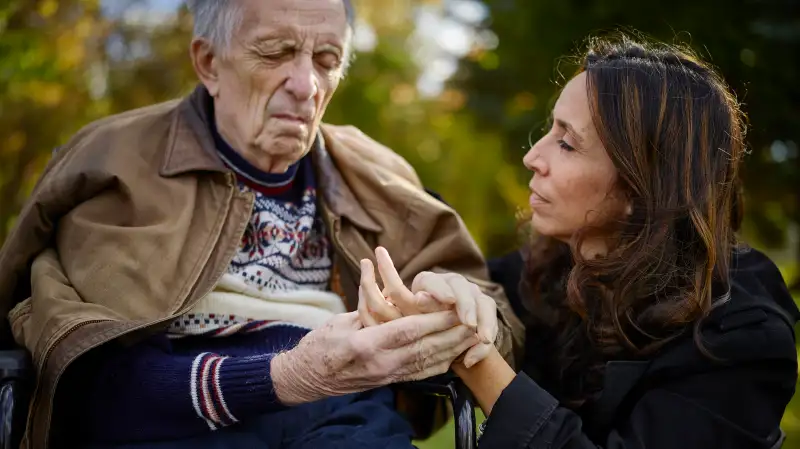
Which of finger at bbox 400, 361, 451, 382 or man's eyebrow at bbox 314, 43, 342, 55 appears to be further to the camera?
man's eyebrow at bbox 314, 43, 342, 55

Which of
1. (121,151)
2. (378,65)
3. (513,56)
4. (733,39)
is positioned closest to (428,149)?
(378,65)

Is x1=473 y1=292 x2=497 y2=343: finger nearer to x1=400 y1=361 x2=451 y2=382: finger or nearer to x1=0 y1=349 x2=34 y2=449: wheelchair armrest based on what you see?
x1=400 y1=361 x2=451 y2=382: finger

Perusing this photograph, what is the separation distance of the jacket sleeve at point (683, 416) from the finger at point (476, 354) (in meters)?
0.10

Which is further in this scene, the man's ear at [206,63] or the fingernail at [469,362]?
the man's ear at [206,63]

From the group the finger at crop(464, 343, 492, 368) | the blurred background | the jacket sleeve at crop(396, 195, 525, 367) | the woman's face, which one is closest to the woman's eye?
the woman's face

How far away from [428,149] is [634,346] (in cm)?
1068

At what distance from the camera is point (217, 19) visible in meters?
2.43

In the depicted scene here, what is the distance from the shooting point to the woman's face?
222 centimetres

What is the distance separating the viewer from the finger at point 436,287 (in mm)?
1908

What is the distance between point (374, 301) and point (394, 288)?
57 mm

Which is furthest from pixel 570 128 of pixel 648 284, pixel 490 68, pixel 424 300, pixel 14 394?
pixel 490 68

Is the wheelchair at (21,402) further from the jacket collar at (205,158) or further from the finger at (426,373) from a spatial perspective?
the jacket collar at (205,158)

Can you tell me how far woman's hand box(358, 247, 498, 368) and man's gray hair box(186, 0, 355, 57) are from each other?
84 centimetres

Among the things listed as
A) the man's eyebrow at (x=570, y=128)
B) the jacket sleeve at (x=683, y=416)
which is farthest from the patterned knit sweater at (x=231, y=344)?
the man's eyebrow at (x=570, y=128)
